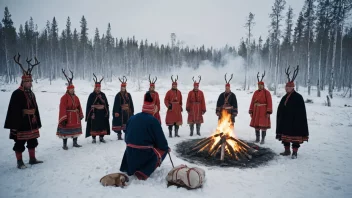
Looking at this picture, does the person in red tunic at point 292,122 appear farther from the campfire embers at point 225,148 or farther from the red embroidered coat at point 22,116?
the red embroidered coat at point 22,116

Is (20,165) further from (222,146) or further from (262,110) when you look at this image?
(262,110)

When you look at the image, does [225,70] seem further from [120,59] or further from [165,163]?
[165,163]

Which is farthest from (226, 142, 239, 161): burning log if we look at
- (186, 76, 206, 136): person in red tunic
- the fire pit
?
(186, 76, 206, 136): person in red tunic

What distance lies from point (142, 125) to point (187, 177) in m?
1.48

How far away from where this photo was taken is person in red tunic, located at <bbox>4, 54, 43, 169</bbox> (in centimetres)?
531

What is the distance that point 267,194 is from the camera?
161 inches

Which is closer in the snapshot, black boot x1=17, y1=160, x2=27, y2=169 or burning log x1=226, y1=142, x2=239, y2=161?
black boot x1=17, y1=160, x2=27, y2=169

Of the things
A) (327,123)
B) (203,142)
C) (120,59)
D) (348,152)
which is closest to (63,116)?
(203,142)

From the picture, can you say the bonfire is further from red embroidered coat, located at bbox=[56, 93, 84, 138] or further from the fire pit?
red embroidered coat, located at bbox=[56, 93, 84, 138]

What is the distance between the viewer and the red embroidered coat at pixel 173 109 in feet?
29.1

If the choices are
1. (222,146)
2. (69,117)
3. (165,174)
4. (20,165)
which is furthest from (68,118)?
(222,146)

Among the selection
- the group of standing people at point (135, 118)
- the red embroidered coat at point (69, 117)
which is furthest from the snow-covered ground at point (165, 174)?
the red embroidered coat at point (69, 117)

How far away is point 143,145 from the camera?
14.7 feet

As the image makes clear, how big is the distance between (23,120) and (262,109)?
8.06m
